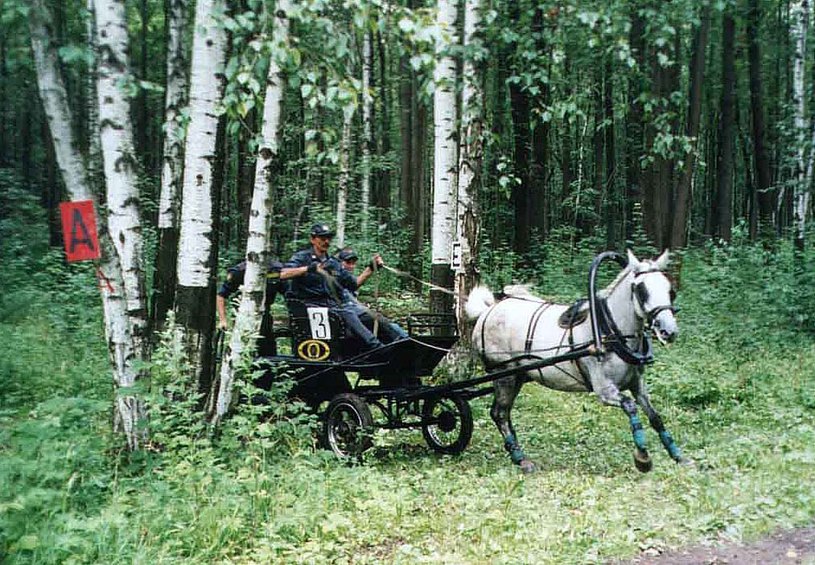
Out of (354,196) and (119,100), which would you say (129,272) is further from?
(354,196)

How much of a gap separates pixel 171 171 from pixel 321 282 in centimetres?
220

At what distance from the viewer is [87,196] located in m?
6.03

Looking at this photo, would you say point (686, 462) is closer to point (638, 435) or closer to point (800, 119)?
point (638, 435)

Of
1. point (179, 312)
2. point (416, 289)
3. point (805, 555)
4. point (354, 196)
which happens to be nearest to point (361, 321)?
point (179, 312)

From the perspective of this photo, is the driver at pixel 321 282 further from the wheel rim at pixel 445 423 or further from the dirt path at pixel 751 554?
the dirt path at pixel 751 554

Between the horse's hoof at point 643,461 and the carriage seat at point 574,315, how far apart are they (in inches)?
57.7

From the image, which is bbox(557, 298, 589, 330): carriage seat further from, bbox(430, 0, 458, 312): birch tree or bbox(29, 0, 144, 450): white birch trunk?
bbox(29, 0, 144, 450): white birch trunk

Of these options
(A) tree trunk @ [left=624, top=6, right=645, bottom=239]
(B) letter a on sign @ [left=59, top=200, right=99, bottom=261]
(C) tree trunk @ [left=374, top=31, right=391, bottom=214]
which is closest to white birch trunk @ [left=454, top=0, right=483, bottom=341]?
(A) tree trunk @ [left=624, top=6, right=645, bottom=239]

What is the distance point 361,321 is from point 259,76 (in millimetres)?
3382

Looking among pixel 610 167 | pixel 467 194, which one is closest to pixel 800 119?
pixel 467 194

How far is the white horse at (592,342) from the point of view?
7.14 metres

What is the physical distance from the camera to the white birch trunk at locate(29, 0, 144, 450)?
584 centimetres

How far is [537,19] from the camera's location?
1055 cm

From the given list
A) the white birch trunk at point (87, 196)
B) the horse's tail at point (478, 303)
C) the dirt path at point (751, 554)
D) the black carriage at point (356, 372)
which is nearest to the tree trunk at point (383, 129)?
the horse's tail at point (478, 303)
